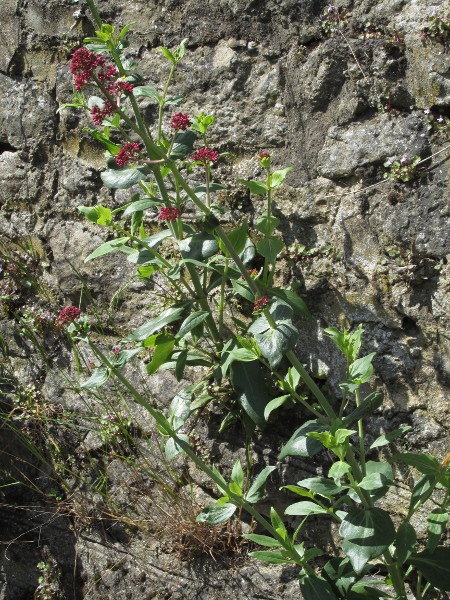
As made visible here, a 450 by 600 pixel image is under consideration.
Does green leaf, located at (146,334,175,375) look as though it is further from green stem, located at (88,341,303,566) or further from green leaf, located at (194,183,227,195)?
green leaf, located at (194,183,227,195)

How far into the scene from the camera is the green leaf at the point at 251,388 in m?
2.80

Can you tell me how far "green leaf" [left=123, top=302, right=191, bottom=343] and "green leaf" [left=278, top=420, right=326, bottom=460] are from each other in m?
0.70

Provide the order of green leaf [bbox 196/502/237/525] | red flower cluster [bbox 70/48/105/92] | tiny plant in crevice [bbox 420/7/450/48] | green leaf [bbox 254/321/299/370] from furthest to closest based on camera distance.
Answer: tiny plant in crevice [bbox 420/7/450/48], green leaf [bbox 196/502/237/525], green leaf [bbox 254/321/299/370], red flower cluster [bbox 70/48/105/92]

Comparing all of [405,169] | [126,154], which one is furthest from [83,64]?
[405,169]

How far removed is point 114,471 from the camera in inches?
136

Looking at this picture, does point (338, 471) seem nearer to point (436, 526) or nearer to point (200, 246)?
point (436, 526)

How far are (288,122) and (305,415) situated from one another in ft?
4.55

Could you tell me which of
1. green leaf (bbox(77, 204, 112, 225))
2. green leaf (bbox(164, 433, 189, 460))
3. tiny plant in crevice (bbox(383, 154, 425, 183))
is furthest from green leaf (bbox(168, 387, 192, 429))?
tiny plant in crevice (bbox(383, 154, 425, 183))

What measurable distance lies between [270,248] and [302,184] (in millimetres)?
431

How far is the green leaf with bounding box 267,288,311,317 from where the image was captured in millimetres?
2830

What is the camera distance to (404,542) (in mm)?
2434

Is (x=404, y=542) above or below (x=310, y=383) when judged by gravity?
below

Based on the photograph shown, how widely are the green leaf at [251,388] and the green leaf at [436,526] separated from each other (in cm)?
75

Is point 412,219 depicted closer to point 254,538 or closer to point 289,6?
point 289,6
